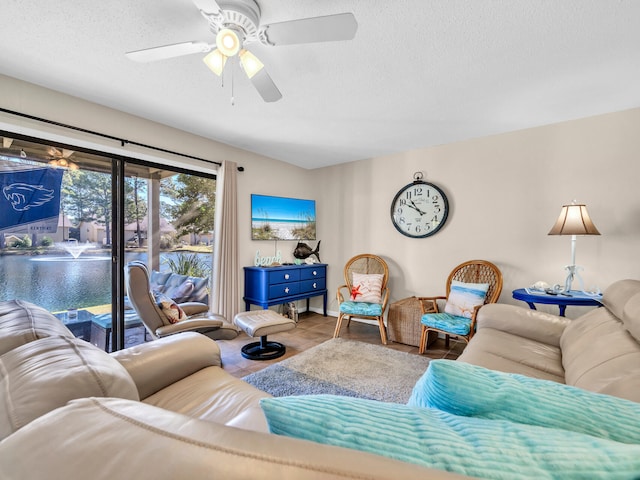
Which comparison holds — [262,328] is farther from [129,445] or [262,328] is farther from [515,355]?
[129,445]

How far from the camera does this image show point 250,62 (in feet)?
5.10

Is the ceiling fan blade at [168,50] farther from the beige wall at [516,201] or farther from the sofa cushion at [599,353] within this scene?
the beige wall at [516,201]

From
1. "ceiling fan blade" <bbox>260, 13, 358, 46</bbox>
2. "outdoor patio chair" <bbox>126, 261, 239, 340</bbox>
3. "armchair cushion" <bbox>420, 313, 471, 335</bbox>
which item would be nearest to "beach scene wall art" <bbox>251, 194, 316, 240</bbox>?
"outdoor patio chair" <bbox>126, 261, 239, 340</bbox>

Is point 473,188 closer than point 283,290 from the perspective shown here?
Yes

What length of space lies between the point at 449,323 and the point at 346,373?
1.11 metres

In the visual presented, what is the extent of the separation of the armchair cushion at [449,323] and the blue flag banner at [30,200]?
3.58 metres

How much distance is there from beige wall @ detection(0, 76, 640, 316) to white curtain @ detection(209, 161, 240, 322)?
0.22m

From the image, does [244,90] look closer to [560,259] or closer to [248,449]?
[248,449]

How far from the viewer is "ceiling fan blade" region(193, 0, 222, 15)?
1255 millimetres

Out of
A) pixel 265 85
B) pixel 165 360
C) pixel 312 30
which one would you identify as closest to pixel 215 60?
pixel 265 85

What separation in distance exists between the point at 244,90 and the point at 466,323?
2.87 metres

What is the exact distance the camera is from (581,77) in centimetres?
200

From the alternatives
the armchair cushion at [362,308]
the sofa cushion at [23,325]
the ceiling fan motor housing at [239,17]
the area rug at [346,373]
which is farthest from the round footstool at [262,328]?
the ceiling fan motor housing at [239,17]

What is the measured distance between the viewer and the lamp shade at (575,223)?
2.32 metres
